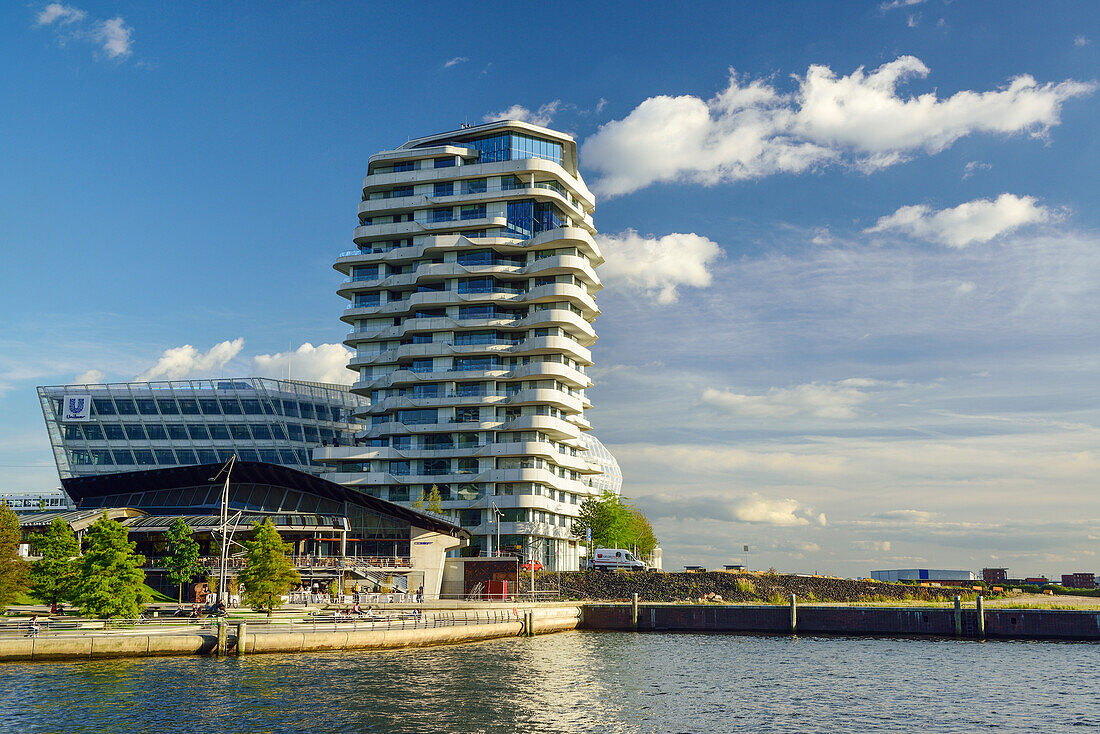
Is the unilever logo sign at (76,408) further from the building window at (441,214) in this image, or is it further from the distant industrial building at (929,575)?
the distant industrial building at (929,575)

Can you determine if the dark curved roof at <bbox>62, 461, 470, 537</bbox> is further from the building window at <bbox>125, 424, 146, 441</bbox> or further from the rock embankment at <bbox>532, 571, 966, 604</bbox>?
the building window at <bbox>125, 424, 146, 441</bbox>

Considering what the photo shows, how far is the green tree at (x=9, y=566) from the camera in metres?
62.0

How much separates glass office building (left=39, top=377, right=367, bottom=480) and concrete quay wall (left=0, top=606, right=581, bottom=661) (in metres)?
85.6

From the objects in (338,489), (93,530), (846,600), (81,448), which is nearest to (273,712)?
(93,530)

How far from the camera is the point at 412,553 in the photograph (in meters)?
103

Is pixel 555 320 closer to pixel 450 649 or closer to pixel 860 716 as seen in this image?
pixel 450 649

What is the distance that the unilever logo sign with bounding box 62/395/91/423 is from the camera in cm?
15175

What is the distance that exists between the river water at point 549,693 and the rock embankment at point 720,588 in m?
31.2

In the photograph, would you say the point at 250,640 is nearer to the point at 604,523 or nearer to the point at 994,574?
the point at 604,523

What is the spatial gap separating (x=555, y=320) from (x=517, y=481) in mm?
22530

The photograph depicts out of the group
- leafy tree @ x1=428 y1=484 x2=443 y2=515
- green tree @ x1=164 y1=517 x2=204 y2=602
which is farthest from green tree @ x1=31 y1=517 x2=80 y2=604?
leafy tree @ x1=428 y1=484 x2=443 y2=515

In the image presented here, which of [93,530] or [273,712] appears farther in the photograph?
[93,530]

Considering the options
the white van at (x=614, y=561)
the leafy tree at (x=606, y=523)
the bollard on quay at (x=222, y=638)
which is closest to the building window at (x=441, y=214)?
the leafy tree at (x=606, y=523)

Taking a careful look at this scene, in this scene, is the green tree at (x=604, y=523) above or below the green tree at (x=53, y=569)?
above
